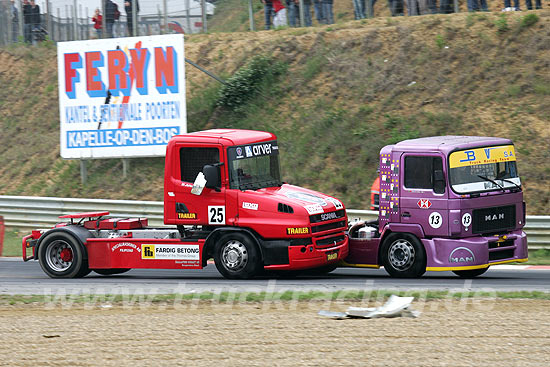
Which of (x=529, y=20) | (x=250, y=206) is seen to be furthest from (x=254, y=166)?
(x=529, y=20)

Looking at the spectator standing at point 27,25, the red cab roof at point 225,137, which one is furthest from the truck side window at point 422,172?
the spectator standing at point 27,25

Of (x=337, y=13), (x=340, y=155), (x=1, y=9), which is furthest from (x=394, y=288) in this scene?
(x=1, y=9)

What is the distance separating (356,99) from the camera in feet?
78.3

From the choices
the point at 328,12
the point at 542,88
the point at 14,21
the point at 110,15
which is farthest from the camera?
the point at 14,21

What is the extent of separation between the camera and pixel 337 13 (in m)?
28.2

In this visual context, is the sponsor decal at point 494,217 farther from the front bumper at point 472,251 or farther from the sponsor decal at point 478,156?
the sponsor decal at point 478,156

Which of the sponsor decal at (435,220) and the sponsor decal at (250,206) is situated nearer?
the sponsor decal at (435,220)

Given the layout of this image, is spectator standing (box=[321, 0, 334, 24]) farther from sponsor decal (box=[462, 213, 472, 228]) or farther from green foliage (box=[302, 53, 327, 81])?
sponsor decal (box=[462, 213, 472, 228])

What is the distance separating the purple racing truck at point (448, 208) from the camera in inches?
536

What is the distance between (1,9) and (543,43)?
19.8 meters

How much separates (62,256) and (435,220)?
21.8 feet

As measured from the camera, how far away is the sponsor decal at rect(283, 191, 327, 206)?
14.3 metres

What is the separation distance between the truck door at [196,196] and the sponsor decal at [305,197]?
1143 mm

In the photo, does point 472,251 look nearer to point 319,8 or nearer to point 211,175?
point 211,175
